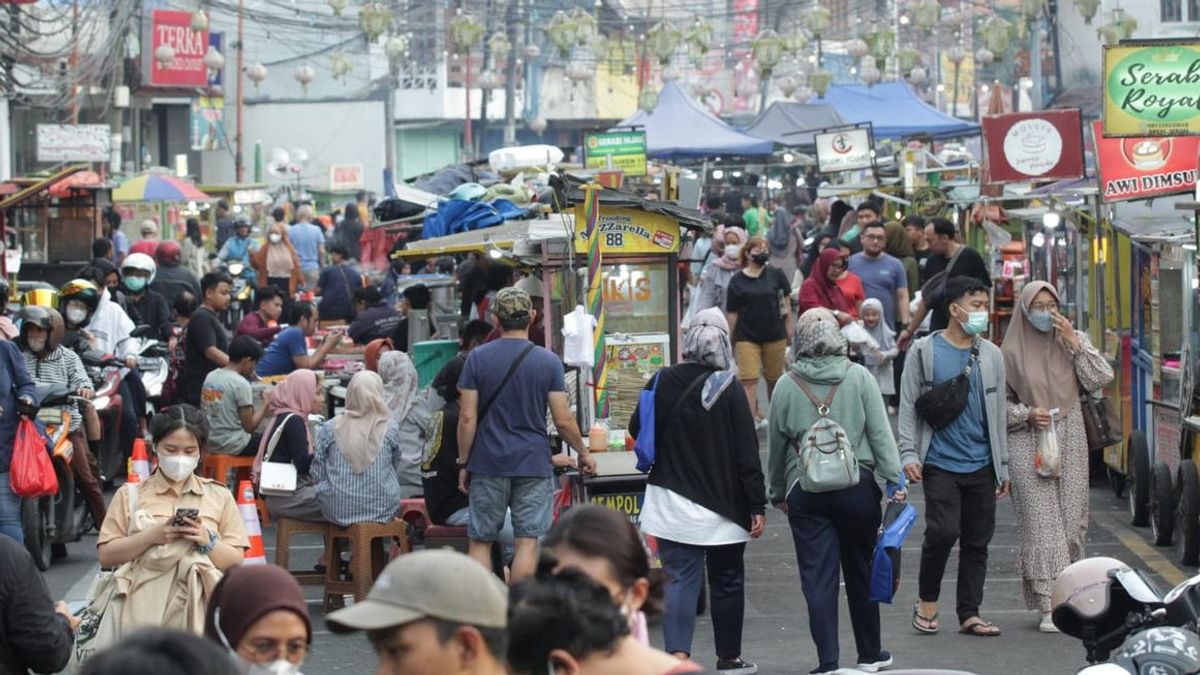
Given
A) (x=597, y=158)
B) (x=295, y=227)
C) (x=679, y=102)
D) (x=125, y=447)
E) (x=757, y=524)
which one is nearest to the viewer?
(x=757, y=524)

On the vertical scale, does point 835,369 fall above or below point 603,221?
below

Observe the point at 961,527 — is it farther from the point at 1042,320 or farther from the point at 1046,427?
the point at 1042,320

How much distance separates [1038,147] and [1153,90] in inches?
179

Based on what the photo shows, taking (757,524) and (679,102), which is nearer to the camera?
(757,524)

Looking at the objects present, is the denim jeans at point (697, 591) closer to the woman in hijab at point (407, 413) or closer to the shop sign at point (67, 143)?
the woman in hijab at point (407, 413)

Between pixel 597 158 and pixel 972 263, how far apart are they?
936 cm

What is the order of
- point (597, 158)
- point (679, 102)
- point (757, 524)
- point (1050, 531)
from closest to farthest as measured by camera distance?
point (757, 524) → point (1050, 531) → point (597, 158) → point (679, 102)

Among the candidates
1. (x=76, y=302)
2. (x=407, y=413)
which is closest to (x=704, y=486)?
(x=407, y=413)

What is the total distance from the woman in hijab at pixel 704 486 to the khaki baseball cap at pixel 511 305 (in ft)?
3.69

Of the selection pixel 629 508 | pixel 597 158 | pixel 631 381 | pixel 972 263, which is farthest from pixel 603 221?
pixel 597 158

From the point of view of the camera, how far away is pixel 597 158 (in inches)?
957

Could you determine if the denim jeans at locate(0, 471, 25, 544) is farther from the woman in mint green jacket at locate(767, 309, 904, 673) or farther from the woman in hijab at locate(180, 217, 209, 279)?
the woman in hijab at locate(180, 217, 209, 279)

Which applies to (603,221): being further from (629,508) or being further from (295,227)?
(295,227)

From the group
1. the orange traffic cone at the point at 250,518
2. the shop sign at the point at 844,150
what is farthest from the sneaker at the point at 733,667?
the shop sign at the point at 844,150
